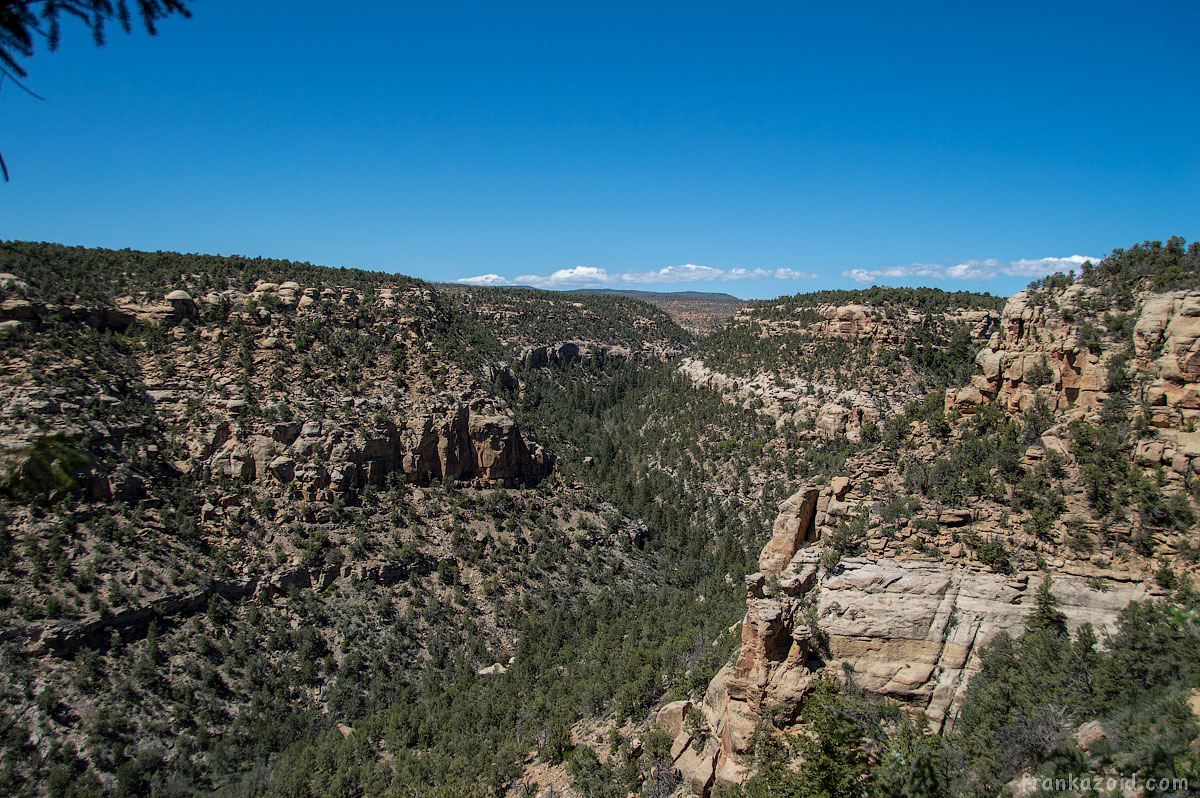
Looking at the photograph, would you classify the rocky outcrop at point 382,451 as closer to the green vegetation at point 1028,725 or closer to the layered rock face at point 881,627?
the layered rock face at point 881,627

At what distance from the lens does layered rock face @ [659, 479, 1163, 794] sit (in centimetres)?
1627

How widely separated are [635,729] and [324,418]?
36.8 metres

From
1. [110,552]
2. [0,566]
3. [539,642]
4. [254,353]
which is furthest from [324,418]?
[539,642]

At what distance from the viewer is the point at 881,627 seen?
17609 mm

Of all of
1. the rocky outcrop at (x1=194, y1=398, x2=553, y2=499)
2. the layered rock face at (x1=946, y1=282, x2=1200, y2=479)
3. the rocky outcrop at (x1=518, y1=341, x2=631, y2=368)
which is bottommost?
the rocky outcrop at (x1=194, y1=398, x2=553, y2=499)

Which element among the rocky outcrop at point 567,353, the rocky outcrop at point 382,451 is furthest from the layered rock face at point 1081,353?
the rocky outcrop at point 567,353

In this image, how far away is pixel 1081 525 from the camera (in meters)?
16.6

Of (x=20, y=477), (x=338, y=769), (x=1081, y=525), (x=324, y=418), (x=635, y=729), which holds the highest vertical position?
(x=20, y=477)

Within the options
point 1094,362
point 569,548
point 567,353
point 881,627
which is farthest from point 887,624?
point 567,353

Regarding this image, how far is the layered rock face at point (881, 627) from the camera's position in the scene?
1627 cm

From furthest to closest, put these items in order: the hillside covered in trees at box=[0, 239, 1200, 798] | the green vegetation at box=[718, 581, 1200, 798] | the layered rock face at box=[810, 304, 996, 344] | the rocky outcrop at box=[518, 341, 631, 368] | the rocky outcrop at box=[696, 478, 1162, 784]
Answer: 1. the rocky outcrop at box=[518, 341, 631, 368]
2. the layered rock face at box=[810, 304, 996, 344]
3. the rocky outcrop at box=[696, 478, 1162, 784]
4. the hillside covered in trees at box=[0, 239, 1200, 798]
5. the green vegetation at box=[718, 581, 1200, 798]

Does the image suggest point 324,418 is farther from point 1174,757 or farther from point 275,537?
point 1174,757

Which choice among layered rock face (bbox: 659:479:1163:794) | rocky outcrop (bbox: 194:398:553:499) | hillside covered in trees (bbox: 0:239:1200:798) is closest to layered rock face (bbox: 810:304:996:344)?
hillside covered in trees (bbox: 0:239:1200:798)

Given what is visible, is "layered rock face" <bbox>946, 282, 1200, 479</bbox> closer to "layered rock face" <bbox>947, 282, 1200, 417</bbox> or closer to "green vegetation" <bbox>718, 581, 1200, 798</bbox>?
"layered rock face" <bbox>947, 282, 1200, 417</bbox>
